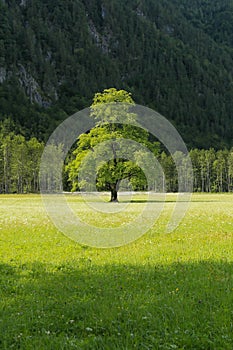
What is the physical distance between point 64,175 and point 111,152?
58542mm

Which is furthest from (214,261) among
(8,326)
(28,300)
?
(8,326)

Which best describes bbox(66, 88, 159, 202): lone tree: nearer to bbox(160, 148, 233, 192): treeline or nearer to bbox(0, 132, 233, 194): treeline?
bbox(0, 132, 233, 194): treeline

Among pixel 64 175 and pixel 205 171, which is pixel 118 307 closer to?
pixel 64 175

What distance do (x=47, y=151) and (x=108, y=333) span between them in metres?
119

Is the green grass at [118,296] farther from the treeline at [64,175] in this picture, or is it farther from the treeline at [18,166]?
the treeline at [18,166]

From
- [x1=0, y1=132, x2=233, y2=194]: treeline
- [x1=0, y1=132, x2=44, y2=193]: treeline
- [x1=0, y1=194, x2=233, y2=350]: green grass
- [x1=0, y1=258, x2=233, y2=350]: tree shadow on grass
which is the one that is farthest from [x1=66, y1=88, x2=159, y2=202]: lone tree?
[x1=0, y1=132, x2=44, y2=193]: treeline

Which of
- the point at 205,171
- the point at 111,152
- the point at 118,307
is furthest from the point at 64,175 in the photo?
the point at 118,307

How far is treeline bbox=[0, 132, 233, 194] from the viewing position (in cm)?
12369

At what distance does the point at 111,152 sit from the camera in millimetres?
51625

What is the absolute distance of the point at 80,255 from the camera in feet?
47.4

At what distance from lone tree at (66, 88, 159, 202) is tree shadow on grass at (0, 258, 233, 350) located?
3895 cm

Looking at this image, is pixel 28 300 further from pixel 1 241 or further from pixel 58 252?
pixel 1 241

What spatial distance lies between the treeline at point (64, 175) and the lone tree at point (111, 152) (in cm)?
5586

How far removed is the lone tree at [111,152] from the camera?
51.1m
